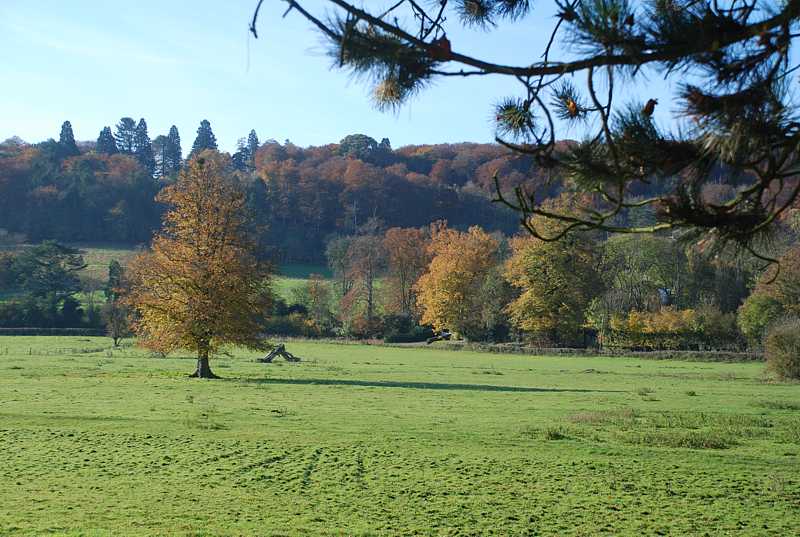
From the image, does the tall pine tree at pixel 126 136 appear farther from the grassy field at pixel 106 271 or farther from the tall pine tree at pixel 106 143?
the grassy field at pixel 106 271

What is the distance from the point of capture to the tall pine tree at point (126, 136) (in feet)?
567

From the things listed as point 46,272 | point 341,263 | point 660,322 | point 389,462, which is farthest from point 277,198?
point 389,462

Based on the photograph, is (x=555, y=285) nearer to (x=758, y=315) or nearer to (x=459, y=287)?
(x=459, y=287)

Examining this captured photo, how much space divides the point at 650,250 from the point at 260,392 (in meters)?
52.7

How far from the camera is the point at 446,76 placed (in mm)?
5801

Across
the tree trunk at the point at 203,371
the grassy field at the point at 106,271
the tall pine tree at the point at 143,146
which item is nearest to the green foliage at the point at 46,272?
the grassy field at the point at 106,271

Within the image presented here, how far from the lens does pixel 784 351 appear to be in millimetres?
36781

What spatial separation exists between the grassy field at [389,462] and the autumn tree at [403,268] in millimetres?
61689

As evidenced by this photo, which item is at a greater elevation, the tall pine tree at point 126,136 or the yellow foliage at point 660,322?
the tall pine tree at point 126,136

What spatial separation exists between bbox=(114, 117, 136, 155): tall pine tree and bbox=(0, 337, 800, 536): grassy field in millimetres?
155478

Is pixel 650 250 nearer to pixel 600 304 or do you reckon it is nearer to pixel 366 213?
pixel 600 304

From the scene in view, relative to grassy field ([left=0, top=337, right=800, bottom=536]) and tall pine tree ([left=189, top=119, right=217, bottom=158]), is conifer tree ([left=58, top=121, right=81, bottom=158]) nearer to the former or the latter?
tall pine tree ([left=189, top=119, right=217, bottom=158])

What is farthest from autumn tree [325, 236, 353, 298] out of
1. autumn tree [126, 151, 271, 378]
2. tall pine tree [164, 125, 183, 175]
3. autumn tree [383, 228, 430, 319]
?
tall pine tree [164, 125, 183, 175]

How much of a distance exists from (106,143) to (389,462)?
6236 inches
